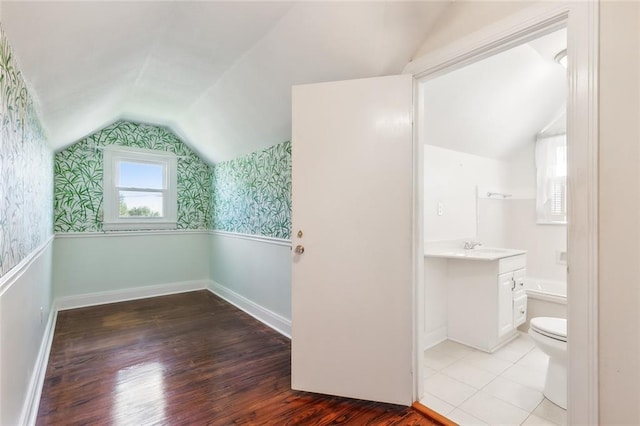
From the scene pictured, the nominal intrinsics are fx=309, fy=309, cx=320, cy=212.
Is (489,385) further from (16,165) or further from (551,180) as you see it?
(16,165)

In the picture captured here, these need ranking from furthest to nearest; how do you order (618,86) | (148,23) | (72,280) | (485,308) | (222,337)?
(72,280)
(222,337)
(485,308)
(148,23)
(618,86)

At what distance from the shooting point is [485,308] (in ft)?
8.39

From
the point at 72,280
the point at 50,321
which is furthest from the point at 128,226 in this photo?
the point at 50,321

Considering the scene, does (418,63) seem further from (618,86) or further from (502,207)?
(502,207)

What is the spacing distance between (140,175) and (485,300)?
167 inches

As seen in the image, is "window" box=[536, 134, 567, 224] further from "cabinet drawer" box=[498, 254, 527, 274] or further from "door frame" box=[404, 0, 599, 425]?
"door frame" box=[404, 0, 599, 425]

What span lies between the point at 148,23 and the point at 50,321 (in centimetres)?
295

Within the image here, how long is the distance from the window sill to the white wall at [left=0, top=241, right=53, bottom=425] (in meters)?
2.00

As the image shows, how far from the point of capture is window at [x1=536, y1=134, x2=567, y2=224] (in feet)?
11.2

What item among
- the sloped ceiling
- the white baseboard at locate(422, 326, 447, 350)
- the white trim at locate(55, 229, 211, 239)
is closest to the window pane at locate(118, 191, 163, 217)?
the white trim at locate(55, 229, 211, 239)

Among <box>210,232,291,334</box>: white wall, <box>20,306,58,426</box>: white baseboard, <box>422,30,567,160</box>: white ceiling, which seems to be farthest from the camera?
<box>210,232,291,334</box>: white wall

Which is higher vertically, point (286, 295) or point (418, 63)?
point (418, 63)

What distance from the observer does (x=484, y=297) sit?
2564mm

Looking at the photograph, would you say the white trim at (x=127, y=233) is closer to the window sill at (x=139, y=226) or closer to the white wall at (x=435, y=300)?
the window sill at (x=139, y=226)
